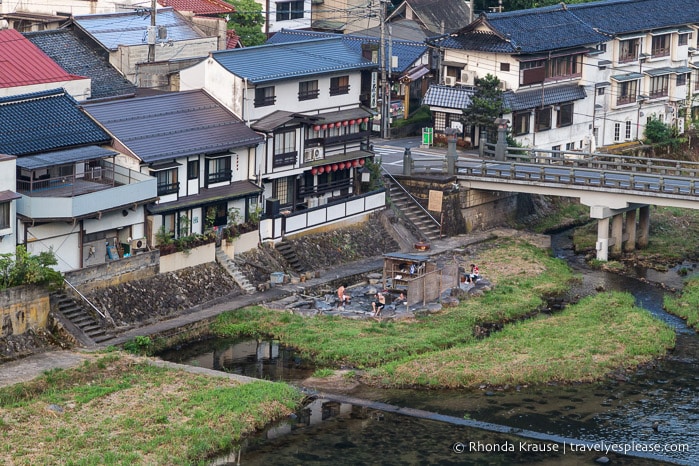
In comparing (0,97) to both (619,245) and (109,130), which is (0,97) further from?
(619,245)

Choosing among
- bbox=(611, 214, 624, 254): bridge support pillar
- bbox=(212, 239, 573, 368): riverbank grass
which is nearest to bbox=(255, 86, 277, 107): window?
bbox=(212, 239, 573, 368): riverbank grass

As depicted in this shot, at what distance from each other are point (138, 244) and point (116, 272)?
2765mm

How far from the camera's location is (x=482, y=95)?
81188mm

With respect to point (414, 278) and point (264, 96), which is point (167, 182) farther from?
point (414, 278)

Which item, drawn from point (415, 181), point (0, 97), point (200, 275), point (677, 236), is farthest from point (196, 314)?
point (677, 236)

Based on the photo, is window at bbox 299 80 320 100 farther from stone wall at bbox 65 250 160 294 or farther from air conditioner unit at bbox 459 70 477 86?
air conditioner unit at bbox 459 70 477 86

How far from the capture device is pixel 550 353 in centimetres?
5491

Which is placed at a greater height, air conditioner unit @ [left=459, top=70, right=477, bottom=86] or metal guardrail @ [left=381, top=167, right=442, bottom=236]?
air conditioner unit @ [left=459, top=70, right=477, bottom=86]

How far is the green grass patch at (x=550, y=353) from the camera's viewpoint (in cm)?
5228

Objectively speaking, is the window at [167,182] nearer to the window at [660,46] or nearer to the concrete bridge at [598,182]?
the concrete bridge at [598,182]

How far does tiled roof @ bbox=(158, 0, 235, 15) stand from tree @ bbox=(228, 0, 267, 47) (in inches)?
64.1

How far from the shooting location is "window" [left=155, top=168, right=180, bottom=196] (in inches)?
2404

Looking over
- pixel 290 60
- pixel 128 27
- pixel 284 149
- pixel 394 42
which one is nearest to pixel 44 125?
pixel 284 149

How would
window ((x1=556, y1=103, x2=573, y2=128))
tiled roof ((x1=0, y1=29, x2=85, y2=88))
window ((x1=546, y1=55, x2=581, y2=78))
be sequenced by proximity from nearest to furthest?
tiled roof ((x1=0, y1=29, x2=85, y2=88)), window ((x1=546, y1=55, x2=581, y2=78)), window ((x1=556, y1=103, x2=573, y2=128))
